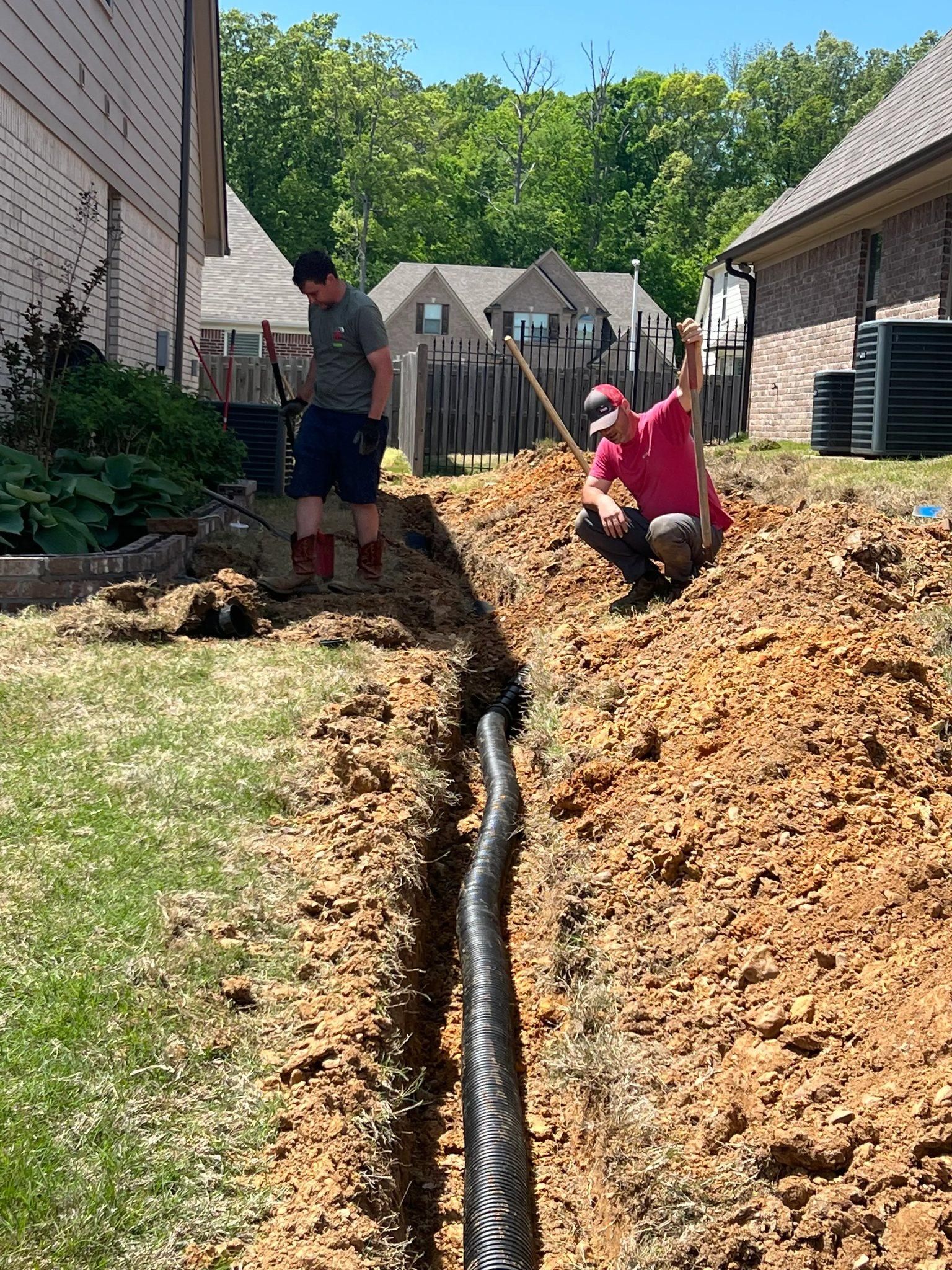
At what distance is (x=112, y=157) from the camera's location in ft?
40.9

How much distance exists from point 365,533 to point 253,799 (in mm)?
4152

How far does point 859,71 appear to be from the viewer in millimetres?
70312

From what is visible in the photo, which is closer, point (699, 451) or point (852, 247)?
point (699, 451)

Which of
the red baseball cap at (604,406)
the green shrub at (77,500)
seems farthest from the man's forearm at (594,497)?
the green shrub at (77,500)

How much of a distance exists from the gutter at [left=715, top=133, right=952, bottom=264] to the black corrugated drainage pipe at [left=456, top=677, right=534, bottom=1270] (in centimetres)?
1039

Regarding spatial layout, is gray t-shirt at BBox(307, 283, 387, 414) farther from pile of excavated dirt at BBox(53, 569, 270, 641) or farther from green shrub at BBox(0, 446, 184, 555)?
pile of excavated dirt at BBox(53, 569, 270, 641)

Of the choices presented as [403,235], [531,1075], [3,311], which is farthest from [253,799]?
[403,235]

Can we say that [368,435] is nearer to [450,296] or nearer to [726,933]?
[726,933]

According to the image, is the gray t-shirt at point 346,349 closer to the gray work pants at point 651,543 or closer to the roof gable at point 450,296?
the gray work pants at point 651,543

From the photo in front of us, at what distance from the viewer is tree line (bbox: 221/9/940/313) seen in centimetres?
5828

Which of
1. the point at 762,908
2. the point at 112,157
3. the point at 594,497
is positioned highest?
the point at 112,157

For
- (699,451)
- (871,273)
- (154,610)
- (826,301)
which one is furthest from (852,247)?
(154,610)

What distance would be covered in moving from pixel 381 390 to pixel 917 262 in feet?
29.2

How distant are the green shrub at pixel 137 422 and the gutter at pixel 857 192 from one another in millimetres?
7912
